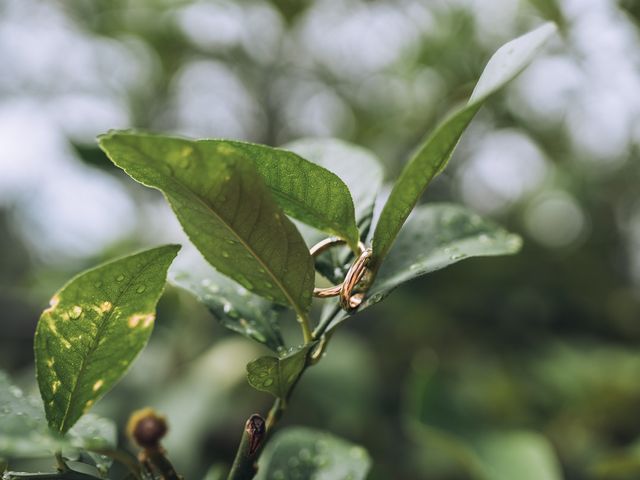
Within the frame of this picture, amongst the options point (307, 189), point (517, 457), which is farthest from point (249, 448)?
point (517, 457)

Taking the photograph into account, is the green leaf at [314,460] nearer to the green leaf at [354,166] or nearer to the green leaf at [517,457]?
the green leaf at [354,166]

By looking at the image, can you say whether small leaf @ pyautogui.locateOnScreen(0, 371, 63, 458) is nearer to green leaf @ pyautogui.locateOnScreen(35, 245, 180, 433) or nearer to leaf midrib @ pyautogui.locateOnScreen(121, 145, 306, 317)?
green leaf @ pyautogui.locateOnScreen(35, 245, 180, 433)

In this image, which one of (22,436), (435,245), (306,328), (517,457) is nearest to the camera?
(22,436)

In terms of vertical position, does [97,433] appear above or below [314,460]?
above

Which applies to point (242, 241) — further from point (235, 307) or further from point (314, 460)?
point (314, 460)

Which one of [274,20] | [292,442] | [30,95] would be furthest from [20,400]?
[30,95]

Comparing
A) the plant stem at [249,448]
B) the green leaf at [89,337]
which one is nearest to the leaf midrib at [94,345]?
the green leaf at [89,337]

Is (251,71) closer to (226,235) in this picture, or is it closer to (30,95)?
(30,95)
